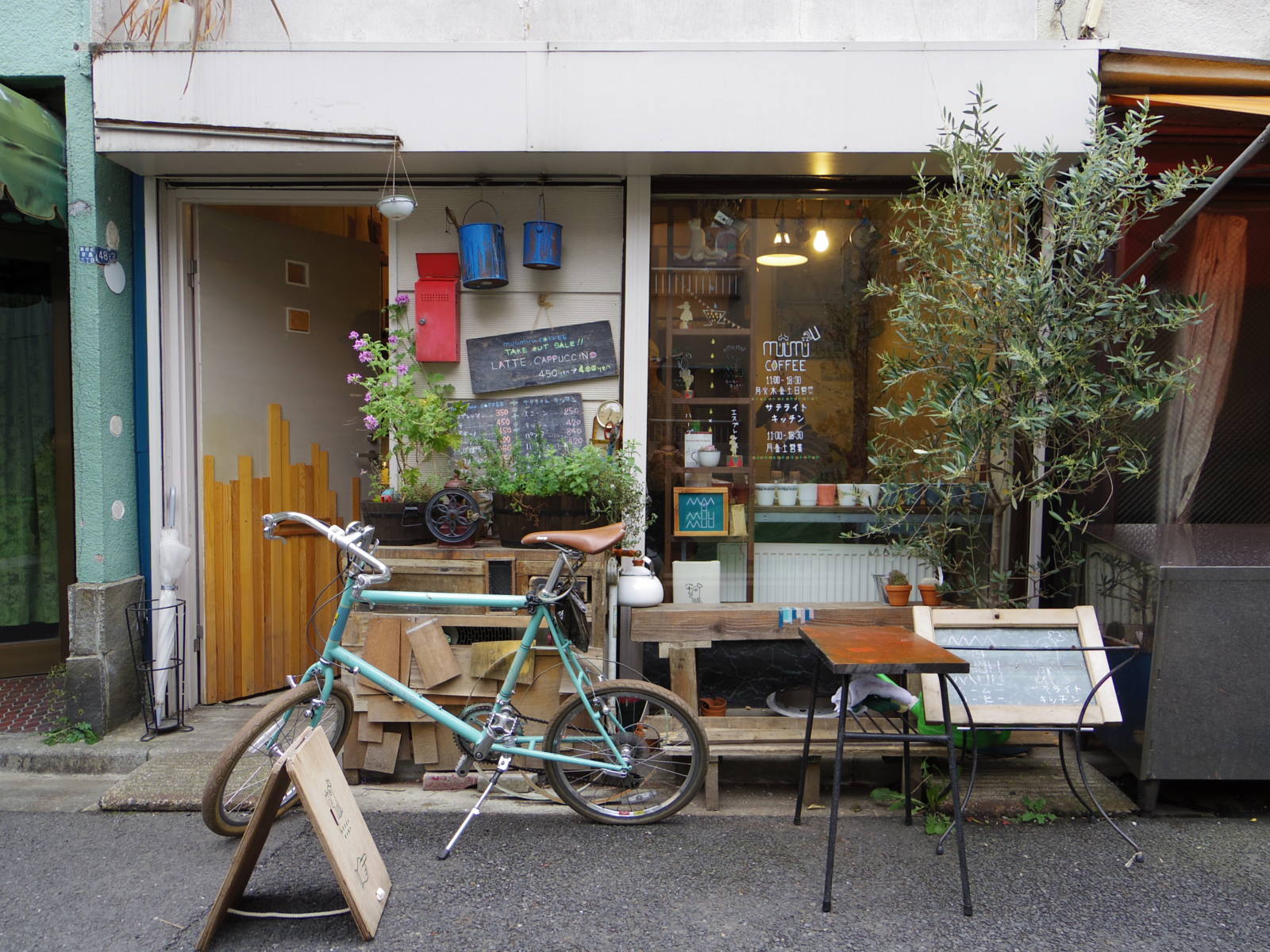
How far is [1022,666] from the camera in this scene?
3930 millimetres

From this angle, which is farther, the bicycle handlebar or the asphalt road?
the bicycle handlebar

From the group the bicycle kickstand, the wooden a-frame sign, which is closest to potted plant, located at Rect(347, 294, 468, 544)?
the bicycle kickstand

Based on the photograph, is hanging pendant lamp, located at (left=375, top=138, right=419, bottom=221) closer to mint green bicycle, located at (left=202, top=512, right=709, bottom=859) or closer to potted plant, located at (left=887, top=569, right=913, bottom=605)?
mint green bicycle, located at (left=202, top=512, right=709, bottom=859)

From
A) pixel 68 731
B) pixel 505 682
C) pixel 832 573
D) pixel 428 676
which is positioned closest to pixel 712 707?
pixel 832 573

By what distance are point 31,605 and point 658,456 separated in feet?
14.6

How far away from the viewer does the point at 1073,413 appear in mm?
3938

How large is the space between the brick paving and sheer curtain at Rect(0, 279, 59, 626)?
0.44 metres

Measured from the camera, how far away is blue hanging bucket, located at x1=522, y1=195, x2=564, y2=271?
195 inches

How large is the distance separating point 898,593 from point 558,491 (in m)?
1.91

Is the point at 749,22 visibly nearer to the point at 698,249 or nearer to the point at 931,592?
the point at 698,249

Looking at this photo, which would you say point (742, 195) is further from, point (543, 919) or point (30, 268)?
point (30, 268)

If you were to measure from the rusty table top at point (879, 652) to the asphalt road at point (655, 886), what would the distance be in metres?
0.89

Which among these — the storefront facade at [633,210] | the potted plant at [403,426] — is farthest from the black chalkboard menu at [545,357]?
the potted plant at [403,426]

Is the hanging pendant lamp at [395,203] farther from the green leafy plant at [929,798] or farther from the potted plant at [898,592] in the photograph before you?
the green leafy plant at [929,798]
